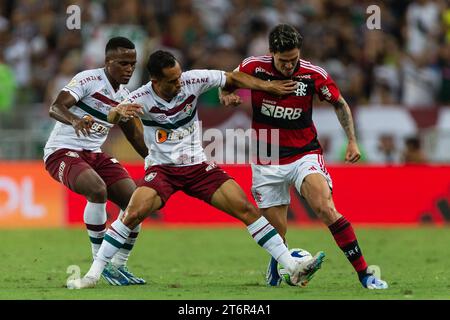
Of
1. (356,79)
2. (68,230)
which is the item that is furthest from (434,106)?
(68,230)

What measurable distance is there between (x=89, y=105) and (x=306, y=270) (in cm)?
294

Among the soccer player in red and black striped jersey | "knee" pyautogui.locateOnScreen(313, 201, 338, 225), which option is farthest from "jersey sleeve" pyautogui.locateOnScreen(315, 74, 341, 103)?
"knee" pyautogui.locateOnScreen(313, 201, 338, 225)

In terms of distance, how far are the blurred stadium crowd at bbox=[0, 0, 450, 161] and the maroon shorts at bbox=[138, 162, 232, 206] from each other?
9.88 meters

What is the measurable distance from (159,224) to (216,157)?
1.91m

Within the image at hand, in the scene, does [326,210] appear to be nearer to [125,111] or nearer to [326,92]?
[326,92]

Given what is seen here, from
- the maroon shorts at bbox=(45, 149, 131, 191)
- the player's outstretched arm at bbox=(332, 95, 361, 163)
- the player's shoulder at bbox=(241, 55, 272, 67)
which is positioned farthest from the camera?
the maroon shorts at bbox=(45, 149, 131, 191)

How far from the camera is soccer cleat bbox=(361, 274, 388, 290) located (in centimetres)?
1056

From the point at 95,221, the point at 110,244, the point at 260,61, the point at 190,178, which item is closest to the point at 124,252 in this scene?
the point at 95,221

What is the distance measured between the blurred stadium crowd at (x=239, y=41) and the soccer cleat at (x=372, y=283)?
10.3 meters

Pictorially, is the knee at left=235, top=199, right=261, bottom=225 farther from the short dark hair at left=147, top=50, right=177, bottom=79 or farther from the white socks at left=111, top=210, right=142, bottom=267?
the short dark hair at left=147, top=50, right=177, bottom=79

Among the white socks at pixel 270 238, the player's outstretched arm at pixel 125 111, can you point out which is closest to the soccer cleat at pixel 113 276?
the white socks at pixel 270 238

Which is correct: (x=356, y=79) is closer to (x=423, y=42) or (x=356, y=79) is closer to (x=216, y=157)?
(x=423, y=42)

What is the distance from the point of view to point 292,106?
36.6 ft
